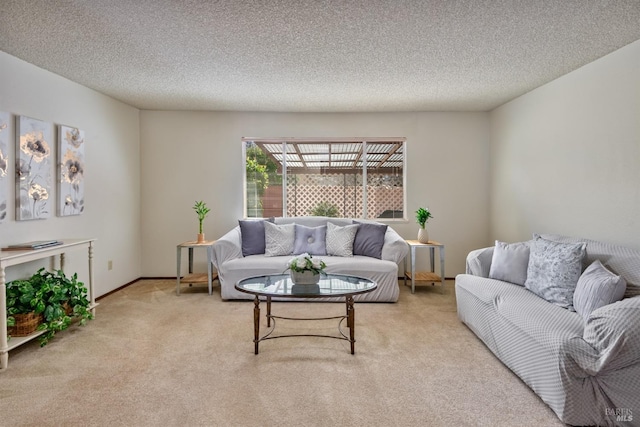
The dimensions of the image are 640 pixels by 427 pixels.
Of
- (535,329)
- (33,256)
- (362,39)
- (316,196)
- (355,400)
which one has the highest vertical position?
(362,39)

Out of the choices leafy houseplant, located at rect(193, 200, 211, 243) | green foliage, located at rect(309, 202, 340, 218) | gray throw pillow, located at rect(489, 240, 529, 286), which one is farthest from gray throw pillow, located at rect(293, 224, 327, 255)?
gray throw pillow, located at rect(489, 240, 529, 286)

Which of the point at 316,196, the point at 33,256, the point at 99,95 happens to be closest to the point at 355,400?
the point at 33,256

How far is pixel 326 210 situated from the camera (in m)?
5.79

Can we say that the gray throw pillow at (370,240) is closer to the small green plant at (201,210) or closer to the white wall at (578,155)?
the white wall at (578,155)

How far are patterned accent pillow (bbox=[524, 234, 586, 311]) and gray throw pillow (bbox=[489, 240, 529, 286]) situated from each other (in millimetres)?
119

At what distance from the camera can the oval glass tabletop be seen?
2965mm

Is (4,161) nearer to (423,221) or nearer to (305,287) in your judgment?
(305,287)

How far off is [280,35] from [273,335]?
2.41m

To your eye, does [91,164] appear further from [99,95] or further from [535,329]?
[535,329]

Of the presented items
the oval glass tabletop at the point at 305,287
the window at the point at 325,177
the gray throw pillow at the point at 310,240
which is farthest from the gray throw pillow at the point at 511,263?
the window at the point at 325,177

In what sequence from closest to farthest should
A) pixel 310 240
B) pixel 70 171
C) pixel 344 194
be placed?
1. pixel 70 171
2. pixel 310 240
3. pixel 344 194

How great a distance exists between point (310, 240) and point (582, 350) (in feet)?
10.9

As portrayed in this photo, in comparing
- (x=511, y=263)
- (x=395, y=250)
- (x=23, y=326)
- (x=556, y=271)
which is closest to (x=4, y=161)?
(x=23, y=326)

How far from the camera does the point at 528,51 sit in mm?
3191
